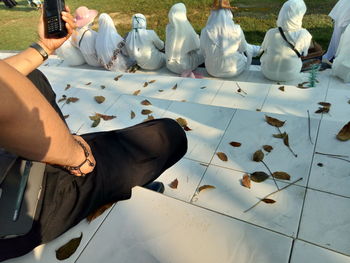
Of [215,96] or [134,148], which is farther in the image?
[215,96]

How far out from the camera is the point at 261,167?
6.45ft

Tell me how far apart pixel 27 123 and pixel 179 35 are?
3988 millimetres

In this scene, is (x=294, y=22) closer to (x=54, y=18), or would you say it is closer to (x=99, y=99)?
(x=99, y=99)

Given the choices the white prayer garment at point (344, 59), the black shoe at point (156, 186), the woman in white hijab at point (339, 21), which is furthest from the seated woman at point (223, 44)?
the black shoe at point (156, 186)

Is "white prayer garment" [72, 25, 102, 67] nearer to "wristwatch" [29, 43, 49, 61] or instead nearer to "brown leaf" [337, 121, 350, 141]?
"wristwatch" [29, 43, 49, 61]

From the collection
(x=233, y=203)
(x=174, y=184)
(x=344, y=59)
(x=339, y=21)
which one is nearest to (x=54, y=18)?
(x=174, y=184)

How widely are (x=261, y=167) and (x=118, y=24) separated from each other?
775 cm

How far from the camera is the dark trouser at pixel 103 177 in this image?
1301 millimetres

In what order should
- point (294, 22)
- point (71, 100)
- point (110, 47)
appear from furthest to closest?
point (110, 47) → point (294, 22) → point (71, 100)

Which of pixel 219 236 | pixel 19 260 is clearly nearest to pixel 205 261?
pixel 219 236

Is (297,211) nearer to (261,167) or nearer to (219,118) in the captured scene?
(261,167)

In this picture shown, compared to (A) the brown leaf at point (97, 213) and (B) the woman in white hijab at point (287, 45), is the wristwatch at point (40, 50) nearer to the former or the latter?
(A) the brown leaf at point (97, 213)

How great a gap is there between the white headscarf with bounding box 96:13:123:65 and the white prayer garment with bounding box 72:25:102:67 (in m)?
0.22

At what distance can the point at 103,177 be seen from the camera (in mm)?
1422
